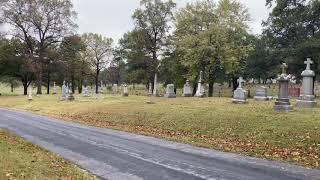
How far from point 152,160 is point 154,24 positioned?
4824cm

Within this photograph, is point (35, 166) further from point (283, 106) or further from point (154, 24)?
point (154, 24)

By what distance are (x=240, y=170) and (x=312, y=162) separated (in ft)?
8.85

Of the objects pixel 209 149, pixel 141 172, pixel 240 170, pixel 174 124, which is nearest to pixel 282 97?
Result: pixel 174 124

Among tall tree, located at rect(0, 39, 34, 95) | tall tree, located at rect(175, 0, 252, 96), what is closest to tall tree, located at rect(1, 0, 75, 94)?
tall tree, located at rect(0, 39, 34, 95)

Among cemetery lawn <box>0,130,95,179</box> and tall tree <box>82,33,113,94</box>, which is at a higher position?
tall tree <box>82,33,113,94</box>

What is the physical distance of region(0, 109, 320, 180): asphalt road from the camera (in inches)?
421

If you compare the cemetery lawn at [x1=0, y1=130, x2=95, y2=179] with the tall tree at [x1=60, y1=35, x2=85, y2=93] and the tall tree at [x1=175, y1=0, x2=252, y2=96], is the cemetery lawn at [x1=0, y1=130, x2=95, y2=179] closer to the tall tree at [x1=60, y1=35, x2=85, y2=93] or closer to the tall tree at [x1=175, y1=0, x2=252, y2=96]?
the tall tree at [x1=175, y1=0, x2=252, y2=96]

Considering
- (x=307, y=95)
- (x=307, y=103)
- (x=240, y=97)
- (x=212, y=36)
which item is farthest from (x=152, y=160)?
(x=212, y=36)

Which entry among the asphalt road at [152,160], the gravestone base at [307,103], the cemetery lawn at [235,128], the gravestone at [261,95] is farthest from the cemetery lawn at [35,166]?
the gravestone at [261,95]

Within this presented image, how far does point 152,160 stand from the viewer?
1268cm

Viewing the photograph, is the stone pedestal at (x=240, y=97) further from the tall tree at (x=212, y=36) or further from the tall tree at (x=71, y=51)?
the tall tree at (x=71, y=51)

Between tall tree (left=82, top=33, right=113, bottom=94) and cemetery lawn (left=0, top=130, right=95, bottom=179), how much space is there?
66.7 metres

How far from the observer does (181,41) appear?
47719 mm

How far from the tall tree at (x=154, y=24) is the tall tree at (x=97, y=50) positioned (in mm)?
21714
